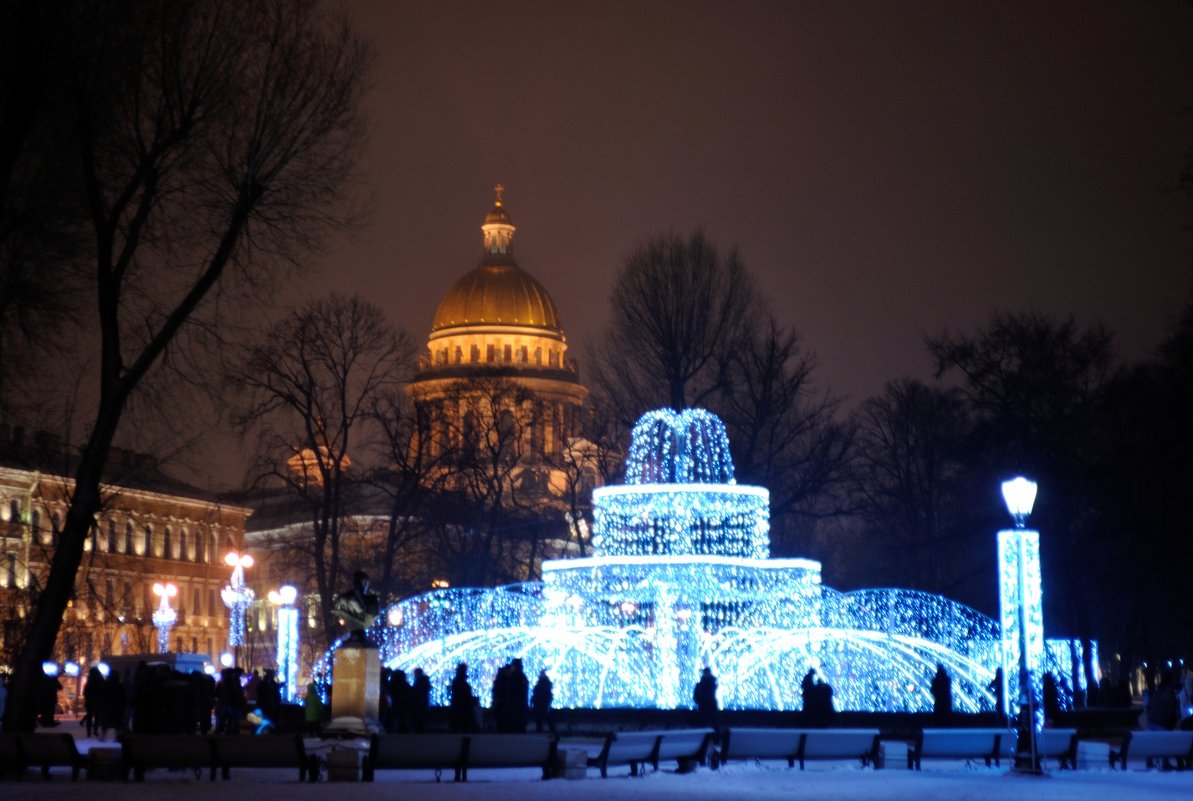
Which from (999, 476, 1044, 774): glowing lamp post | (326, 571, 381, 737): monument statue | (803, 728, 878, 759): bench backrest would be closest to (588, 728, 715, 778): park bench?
(803, 728, 878, 759): bench backrest

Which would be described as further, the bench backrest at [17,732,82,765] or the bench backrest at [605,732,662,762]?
the bench backrest at [605,732,662,762]

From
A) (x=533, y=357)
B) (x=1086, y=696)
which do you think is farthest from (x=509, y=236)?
(x=1086, y=696)

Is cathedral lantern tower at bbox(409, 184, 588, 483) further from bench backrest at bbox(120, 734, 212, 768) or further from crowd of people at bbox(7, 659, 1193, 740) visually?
bench backrest at bbox(120, 734, 212, 768)

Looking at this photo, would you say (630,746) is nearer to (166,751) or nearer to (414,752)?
(414,752)

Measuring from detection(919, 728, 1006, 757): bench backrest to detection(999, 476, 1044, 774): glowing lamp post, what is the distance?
74cm

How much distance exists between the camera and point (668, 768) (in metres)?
24.5

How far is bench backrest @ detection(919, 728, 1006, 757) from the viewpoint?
81.3 ft

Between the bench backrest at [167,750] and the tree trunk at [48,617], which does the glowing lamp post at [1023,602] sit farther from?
the tree trunk at [48,617]

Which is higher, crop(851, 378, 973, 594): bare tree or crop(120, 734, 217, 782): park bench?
crop(851, 378, 973, 594): bare tree

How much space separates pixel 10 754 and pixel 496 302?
110991mm

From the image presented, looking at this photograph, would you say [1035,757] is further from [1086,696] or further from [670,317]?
[670,317]

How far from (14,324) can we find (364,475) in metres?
29.5

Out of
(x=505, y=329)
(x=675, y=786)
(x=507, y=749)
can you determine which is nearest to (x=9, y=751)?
(x=507, y=749)

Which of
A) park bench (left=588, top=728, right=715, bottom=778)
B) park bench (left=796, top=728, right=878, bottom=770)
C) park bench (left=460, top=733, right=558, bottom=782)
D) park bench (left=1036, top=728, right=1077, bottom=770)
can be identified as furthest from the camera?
park bench (left=1036, top=728, right=1077, bottom=770)
